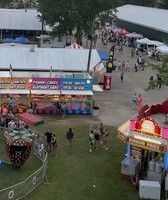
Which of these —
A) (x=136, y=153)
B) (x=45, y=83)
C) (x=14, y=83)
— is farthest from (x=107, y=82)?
(x=136, y=153)

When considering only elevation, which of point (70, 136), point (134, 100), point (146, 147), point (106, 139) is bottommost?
point (106, 139)

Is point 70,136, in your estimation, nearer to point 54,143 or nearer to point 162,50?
point 54,143

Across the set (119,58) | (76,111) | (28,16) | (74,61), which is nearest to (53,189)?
(76,111)

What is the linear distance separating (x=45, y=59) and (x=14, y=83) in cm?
785

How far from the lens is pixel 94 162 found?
2308 centimetres

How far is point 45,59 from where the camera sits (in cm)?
3800

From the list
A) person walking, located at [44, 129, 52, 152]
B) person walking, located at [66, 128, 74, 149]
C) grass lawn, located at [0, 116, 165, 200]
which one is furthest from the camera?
person walking, located at [66, 128, 74, 149]

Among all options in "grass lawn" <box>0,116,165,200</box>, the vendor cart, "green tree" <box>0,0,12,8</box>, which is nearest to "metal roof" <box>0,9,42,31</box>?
"grass lawn" <box>0,116,165,200</box>

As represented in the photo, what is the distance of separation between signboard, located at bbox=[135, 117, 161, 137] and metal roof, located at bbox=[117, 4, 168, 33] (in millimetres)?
42782

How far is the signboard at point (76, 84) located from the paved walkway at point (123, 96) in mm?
2301

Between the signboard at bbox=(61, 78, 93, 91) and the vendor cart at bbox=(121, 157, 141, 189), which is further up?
the signboard at bbox=(61, 78, 93, 91)

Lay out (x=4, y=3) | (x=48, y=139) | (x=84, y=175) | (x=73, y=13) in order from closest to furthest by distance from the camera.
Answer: (x=84, y=175)
(x=48, y=139)
(x=73, y=13)
(x=4, y=3)

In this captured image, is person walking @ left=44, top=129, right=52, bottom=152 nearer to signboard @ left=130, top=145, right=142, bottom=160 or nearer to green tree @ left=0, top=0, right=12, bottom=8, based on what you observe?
signboard @ left=130, top=145, right=142, bottom=160

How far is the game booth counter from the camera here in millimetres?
30641
